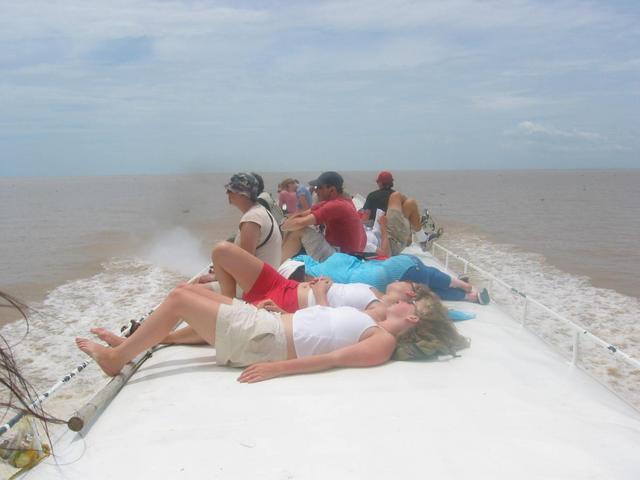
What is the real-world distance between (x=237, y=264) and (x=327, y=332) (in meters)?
1.04

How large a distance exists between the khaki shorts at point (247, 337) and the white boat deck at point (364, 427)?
5.2 inches

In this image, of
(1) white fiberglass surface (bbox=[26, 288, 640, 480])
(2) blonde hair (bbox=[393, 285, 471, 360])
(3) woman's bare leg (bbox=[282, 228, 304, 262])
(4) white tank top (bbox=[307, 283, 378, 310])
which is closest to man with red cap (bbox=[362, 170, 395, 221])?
(3) woman's bare leg (bbox=[282, 228, 304, 262])

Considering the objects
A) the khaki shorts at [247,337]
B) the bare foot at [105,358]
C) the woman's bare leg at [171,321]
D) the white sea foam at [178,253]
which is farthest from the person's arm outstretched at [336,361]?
the white sea foam at [178,253]

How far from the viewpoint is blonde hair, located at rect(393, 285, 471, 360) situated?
3.55m

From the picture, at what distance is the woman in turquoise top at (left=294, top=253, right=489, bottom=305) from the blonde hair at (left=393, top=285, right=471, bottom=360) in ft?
3.43

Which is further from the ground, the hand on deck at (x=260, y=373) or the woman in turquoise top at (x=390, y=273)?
the woman in turquoise top at (x=390, y=273)

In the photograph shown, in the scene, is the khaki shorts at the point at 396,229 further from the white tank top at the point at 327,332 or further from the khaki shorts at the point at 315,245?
the white tank top at the point at 327,332

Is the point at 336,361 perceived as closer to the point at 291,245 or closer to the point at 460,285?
the point at 460,285

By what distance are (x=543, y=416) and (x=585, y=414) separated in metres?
0.30

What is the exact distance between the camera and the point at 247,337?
134 inches

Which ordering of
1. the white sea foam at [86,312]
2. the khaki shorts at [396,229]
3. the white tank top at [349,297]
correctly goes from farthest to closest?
the khaki shorts at [396,229], the white sea foam at [86,312], the white tank top at [349,297]

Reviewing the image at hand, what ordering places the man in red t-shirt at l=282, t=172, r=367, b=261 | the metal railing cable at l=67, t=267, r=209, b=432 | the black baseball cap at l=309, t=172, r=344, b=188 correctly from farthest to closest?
1. the black baseball cap at l=309, t=172, r=344, b=188
2. the man in red t-shirt at l=282, t=172, r=367, b=261
3. the metal railing cable at l=67, t=267, r=209, b=432

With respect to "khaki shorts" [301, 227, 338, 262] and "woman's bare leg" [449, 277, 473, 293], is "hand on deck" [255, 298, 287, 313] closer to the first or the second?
"khaki shorts" [301, 227, 338, 262]

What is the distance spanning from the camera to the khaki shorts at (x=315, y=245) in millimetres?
5996
